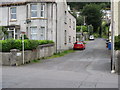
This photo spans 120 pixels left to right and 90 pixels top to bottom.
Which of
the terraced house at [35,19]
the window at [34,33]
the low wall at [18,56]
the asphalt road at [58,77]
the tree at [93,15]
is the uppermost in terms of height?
the tree at [93,15]

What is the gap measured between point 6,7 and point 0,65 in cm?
1475

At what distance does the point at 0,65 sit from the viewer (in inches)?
795

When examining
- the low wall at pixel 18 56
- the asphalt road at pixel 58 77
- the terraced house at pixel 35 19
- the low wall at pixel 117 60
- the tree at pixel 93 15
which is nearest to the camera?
the asphalt road at pixel 58 77

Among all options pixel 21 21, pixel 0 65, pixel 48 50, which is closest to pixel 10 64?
pixel 0 65

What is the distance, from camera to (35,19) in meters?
31.3

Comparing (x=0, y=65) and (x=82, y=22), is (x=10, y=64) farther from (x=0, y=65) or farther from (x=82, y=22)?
(x=82, y=22)

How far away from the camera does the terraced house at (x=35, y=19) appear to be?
3139cm

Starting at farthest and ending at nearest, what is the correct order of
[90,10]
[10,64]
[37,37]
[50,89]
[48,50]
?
[90,10], [37,37], [48,50], [10,64], [50,89]

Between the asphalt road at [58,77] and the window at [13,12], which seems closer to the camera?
the asphalt road at [58,77]

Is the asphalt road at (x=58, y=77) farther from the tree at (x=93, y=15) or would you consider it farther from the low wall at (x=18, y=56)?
the tree at (x=93, y=15)

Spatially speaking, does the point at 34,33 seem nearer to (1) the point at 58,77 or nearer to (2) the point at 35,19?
(2) the point at 35,19

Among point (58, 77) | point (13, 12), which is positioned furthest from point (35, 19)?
point (58, 77)

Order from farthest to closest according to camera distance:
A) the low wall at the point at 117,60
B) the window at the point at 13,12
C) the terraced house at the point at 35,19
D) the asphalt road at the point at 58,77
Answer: the window at the point at 13,12
the terraced house at the point at 35,19
the low wall at the point at 117,60
the asphalt road at the point at 58,77

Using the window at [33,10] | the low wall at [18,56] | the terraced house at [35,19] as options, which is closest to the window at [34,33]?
the terraced house at [35,19]
